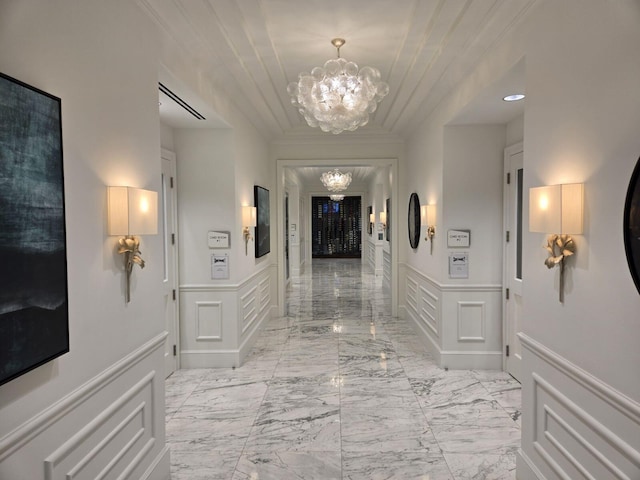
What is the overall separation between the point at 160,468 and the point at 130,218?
5.30ft

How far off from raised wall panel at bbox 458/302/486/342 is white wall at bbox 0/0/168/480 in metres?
3.23

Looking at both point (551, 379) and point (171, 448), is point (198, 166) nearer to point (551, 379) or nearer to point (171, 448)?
point (171, 448)

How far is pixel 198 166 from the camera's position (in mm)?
4566

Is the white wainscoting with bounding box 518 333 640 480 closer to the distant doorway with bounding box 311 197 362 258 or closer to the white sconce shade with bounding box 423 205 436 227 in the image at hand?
the white sconce shade with bounding box 423 205 436 227

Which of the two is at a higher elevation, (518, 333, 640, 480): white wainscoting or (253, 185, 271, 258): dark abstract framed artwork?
(253, 185, 271, 258): dark abstract framed artwork

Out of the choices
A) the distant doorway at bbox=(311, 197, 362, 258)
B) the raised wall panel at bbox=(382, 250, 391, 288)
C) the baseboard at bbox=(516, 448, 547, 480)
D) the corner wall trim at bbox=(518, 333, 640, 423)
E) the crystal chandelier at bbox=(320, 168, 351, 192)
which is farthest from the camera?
the distant doorway at bbox=(311, 197, 362, 258)

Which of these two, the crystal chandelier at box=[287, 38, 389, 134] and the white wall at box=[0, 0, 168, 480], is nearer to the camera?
the white wall at box=[0, 0, 168, 480]

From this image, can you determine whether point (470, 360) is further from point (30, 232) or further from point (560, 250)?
point (30, 232)

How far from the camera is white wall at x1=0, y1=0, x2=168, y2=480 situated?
59.7 inches

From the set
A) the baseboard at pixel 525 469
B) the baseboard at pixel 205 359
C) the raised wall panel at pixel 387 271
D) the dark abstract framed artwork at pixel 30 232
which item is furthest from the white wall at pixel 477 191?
the raised wall panel at pixel 387 271

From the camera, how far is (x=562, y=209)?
201cm

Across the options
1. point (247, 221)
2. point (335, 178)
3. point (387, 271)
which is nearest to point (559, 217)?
point (247, 221)

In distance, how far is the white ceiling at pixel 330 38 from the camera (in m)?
2.62

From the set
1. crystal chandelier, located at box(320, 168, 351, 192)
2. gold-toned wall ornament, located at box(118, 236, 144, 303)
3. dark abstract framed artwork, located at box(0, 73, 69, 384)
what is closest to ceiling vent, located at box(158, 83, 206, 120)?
gold-toned wall ornament, located at box(118, 236, 144, 303)
